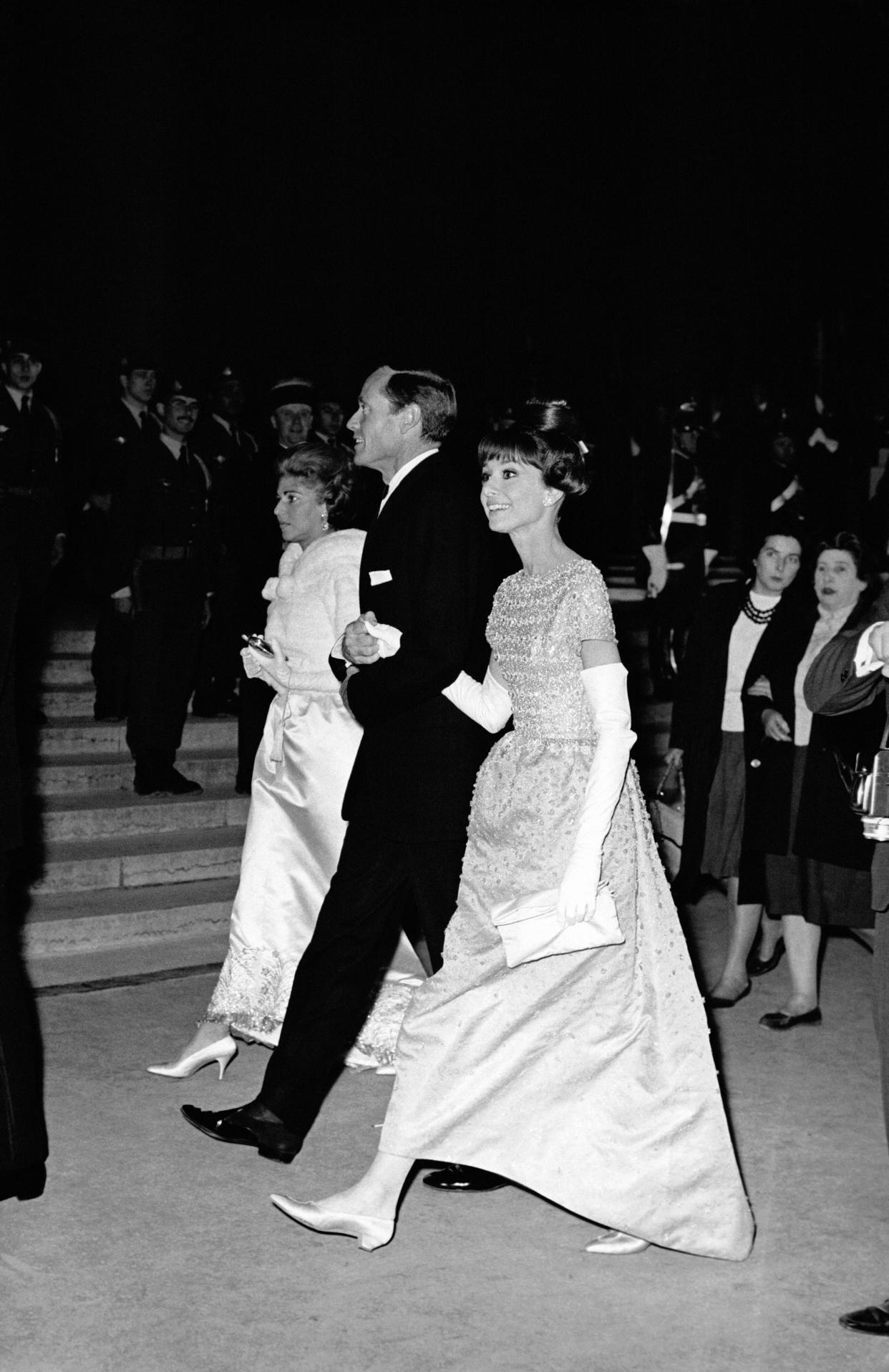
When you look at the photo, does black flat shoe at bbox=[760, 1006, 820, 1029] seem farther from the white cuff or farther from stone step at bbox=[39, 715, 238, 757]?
stone step at bbox=[39, 715, 238, 757]

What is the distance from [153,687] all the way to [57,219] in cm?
501

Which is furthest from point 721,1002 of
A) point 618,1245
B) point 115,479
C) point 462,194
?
point 462,194

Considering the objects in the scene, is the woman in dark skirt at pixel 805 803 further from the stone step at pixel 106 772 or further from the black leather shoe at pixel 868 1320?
the stone step at pixel 106 772

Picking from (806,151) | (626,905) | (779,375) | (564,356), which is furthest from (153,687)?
(806,151)

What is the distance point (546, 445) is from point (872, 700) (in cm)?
81

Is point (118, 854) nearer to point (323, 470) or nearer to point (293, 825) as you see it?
point (293, 825)

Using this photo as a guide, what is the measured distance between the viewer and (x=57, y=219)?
10.3 m

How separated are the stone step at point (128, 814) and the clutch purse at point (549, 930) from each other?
11.5 feet

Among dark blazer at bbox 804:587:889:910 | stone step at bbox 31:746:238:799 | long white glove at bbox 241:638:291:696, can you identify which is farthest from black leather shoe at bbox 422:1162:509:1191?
stone step at bbox 31:746:238:799

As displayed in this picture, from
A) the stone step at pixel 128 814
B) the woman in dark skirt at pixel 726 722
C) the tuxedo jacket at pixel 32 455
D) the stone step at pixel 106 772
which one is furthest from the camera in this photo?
the tuxedo jacket at pixel 32 455

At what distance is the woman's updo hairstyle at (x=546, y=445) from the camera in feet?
10.3

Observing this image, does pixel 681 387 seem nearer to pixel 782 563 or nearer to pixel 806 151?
pixel 806 151

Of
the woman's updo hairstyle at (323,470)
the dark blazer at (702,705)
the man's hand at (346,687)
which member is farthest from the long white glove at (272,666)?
the dark blazer at (702,705)

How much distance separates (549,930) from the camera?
2.94 metres
